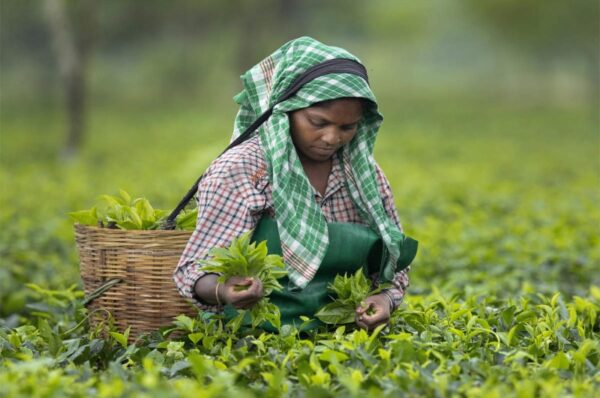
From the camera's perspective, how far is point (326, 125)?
3344mm

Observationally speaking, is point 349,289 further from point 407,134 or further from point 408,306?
point 407,134

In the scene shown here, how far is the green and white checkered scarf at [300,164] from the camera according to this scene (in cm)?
329

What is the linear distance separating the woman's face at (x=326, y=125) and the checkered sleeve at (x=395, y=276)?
30 cm

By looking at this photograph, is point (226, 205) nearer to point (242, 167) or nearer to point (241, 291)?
point (242, 167)

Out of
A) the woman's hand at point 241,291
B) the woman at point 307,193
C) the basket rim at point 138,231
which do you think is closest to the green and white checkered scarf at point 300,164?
the woman at point 307,193

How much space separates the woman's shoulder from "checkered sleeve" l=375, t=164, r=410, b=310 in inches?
19.3

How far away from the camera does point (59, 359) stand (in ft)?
10.4

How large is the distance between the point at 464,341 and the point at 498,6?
29.5 m

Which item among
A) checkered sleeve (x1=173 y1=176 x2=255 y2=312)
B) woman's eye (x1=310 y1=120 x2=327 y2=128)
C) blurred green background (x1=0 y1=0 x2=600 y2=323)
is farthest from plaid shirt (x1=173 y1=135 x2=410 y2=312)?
blurred green background (x1=0 y1=0 x2=600 y2=323)

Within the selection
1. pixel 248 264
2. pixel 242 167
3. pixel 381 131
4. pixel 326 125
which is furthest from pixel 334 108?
pixel 381 131

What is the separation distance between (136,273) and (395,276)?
3.17 ft

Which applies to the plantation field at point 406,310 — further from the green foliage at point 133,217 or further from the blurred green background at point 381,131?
the green foliage at point 133,217

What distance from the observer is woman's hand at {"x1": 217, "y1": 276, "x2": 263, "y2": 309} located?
305 cm

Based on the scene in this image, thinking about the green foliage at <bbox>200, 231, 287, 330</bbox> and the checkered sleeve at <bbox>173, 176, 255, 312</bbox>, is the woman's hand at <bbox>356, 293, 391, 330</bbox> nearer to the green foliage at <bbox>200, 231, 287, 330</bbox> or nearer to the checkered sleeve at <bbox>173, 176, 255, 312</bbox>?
the green foliage at <bbox>200, 231, 287, 330</bbox>
